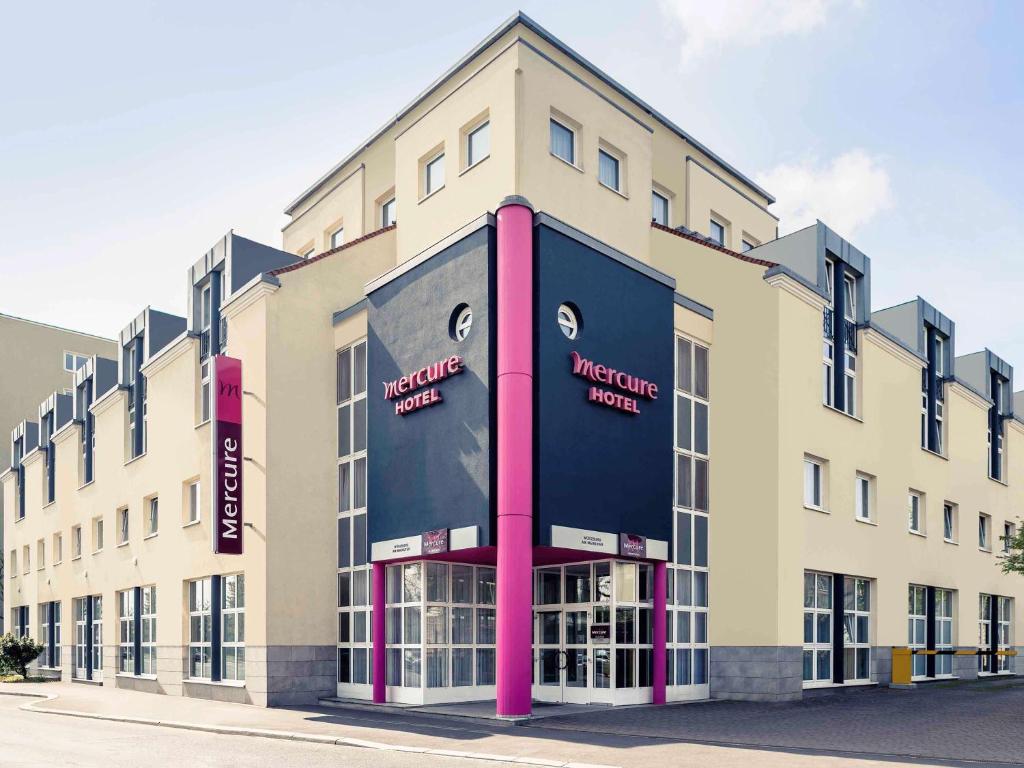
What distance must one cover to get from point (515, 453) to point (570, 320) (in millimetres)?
3441

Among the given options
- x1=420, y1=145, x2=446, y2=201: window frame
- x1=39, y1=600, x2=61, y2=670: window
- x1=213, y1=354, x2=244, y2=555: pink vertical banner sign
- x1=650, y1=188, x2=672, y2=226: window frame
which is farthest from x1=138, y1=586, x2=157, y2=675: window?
x1=650, y1=188, x2=672, y2=226: window frame

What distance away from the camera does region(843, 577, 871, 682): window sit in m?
25.9

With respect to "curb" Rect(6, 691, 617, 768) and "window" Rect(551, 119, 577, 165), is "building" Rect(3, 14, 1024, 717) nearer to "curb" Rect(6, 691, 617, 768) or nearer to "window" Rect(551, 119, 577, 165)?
"window" Rect(551, 119, 577, 165)

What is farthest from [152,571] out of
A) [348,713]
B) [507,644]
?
[507,644]

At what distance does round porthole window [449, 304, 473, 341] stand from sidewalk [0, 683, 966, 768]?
7.49 m

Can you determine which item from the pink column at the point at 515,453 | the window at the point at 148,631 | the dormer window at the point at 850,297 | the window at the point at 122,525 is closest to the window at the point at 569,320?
the pink column at the point at 515,453

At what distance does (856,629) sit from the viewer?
26406 mm

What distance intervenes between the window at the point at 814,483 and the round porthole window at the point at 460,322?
32.6ft

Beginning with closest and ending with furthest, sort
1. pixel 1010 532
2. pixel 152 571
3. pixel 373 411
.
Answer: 1. pixel 373 411
2. pixel 152 571
3. pixel 1010 532

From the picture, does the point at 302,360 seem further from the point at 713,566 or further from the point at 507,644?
the point at 713,566

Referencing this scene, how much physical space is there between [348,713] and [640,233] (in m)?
13.0

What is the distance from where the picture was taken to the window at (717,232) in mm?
30719

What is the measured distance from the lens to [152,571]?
96.8 ft

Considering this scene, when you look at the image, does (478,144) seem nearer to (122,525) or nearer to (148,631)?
(148,631)
